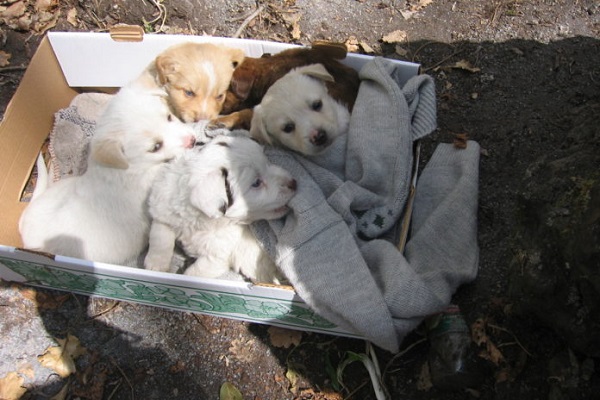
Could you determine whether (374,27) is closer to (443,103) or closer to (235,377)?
(443,103)

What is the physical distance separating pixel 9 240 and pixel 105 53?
57.7 inches

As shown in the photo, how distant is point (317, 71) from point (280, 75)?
323mm

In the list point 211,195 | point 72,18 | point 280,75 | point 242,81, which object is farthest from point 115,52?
point 211,195

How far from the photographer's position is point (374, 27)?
14.3 ft

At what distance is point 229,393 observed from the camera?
295 cm


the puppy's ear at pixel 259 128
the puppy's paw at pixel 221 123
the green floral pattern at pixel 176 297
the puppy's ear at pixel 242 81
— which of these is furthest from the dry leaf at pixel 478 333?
the puppy's ear at pixel 242 81

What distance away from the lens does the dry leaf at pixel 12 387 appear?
120 inches

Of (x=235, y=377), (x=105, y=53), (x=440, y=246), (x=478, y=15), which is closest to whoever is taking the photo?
(x=440, y=246)

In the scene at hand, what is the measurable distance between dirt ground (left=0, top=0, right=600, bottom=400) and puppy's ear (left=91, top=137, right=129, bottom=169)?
103 centimetres

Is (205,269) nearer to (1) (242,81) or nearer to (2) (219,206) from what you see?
(2) (219,206)

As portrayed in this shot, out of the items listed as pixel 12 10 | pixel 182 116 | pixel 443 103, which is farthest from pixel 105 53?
pixel 443 103

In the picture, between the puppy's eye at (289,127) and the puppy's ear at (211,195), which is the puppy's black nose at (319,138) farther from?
the puppy's ear at (211,195)

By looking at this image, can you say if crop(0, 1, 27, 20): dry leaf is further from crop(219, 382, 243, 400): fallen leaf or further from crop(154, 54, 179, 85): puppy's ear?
crop(219, 382, 243, 400): fallen leaf

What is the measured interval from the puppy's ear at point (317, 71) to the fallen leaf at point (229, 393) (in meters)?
1.94
